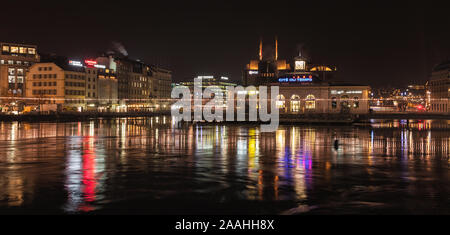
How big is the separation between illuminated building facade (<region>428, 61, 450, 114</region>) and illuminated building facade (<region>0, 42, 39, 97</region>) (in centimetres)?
13591

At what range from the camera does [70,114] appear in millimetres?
108750

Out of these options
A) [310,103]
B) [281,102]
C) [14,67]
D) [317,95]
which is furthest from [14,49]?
[317,95]

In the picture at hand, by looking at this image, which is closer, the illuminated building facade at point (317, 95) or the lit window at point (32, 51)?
the illuminated building facade at point (317, 95)

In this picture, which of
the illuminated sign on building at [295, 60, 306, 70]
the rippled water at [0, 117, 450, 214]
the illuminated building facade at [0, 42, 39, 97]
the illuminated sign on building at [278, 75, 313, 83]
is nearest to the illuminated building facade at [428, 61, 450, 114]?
the illuminated sign on building at [295, 60, 306, 70]

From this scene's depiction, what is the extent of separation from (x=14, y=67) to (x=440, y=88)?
149 meters

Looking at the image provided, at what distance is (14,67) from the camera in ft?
440

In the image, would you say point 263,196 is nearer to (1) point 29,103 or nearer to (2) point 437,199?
(2) point 437,199

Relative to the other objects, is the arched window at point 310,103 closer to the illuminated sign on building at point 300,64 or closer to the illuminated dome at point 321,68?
the illuminated sign on building at point 300,64

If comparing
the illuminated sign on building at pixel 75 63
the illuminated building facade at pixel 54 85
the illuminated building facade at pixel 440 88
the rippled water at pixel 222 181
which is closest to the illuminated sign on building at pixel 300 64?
the illuminated building facade at pixel 440 88

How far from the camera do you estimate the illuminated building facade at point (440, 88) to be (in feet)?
520

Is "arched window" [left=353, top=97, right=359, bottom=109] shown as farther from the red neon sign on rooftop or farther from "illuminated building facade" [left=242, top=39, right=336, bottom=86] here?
the red neon sign on rooftop

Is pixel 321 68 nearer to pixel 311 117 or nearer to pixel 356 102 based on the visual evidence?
pixel 356 102

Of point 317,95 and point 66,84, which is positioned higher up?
point 66,84

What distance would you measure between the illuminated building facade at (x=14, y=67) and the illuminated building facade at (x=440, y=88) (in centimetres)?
13591
